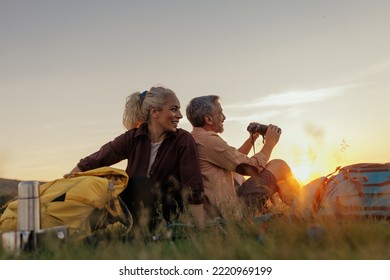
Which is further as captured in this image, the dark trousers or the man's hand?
the man's hand

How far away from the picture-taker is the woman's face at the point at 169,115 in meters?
6.17

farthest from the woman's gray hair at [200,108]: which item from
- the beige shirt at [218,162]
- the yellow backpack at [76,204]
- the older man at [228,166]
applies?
the yellow backpack at [76,204]

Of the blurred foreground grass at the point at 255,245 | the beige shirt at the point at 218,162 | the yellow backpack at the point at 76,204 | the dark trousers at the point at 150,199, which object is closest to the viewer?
the blurred foreground grass at the point at 255,245

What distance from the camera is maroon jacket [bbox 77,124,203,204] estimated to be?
5.91 meters

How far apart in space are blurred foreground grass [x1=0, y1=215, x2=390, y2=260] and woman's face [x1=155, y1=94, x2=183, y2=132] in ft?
4.71

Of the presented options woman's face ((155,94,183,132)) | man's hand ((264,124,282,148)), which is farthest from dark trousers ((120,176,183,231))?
man's hand ((264,124,282,148))

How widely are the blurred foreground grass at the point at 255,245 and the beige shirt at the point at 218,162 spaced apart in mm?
1370

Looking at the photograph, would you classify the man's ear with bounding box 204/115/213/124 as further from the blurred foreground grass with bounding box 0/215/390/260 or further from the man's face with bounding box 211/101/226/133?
the blurred foreground grass with bounding box 0/215/390/260

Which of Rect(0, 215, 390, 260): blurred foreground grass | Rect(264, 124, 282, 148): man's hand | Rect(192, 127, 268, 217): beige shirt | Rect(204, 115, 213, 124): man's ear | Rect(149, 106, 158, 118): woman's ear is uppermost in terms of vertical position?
Rect(149, 106, 158, 118): woman's ear

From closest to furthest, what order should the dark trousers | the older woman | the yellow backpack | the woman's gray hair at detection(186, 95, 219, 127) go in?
the yellow backpack → the dark trousers → the older woman → the woman's gray hair at detection(186, 95, 219, 127)

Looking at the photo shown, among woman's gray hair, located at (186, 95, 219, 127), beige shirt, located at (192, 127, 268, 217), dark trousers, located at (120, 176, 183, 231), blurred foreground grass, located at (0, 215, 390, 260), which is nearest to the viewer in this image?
blurred foreground grass, located at (0, 215, 390, 260)

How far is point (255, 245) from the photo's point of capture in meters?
4.40

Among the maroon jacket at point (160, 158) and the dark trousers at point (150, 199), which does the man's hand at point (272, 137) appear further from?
the dark trousers at point (150, 199)
